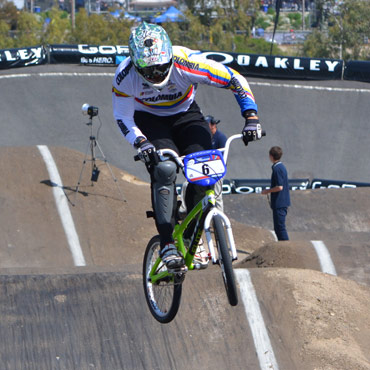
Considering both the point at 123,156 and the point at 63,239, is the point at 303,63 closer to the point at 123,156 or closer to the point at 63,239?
the point at 123,156

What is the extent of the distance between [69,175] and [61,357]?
307 inches

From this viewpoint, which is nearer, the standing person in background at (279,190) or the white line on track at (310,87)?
the standing person in background at (279,190)

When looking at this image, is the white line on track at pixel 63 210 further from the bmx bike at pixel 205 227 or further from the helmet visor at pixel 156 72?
the helmet visor at pixel 156 72

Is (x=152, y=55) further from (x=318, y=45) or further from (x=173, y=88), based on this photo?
(x=318, y=45)

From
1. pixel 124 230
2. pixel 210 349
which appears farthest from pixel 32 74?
pixel 210 349

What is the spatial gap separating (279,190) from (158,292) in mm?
5879

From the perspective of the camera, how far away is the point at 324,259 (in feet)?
34.5

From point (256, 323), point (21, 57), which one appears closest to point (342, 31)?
point (21, 57)

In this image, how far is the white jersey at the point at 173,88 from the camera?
6398 millimetres

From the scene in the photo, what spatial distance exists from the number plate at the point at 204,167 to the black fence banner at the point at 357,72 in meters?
17.0

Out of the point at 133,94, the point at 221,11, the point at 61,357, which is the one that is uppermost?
the point at 133,94

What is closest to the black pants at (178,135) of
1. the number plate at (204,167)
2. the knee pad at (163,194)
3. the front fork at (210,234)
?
the knee pad at (163,194)

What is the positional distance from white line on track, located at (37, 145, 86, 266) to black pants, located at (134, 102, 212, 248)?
249 inches

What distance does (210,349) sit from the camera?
7.66 meters
